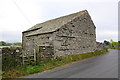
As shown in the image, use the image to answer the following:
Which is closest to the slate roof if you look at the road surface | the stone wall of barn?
the stone wall of barn

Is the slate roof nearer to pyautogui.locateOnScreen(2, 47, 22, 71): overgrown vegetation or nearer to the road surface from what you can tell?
pyautogui.locateOnScreen(2, 47, 22, 71): overgrown vegetation

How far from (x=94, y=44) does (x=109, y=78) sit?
15.3 m

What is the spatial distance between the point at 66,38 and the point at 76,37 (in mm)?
2360

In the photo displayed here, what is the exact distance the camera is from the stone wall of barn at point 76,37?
14008 millimetres

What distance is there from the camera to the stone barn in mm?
13343

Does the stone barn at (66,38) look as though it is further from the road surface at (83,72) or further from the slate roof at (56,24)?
the road surface at (83,72)

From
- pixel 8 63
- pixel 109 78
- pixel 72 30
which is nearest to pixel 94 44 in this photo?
pixel 72 30

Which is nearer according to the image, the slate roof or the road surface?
the road surface

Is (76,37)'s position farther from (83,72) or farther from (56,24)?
(83,72)

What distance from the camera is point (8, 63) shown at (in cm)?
830

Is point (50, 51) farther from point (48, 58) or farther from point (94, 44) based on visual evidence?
point (94, 44)

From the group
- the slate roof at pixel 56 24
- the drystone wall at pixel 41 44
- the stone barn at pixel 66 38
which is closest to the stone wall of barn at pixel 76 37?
the stone barn at pixel 66 38

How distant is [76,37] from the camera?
16594 mm

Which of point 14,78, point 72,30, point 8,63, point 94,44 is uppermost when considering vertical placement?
point 72,30
